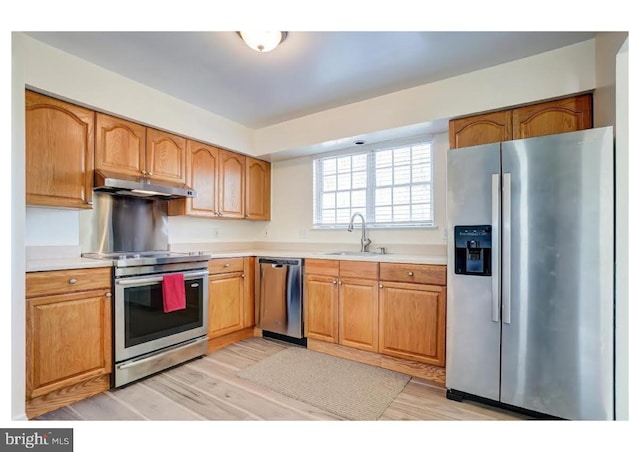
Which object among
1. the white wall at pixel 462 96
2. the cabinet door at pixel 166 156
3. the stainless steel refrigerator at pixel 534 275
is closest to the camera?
the stainless steel refrigerator at pixel 534 275

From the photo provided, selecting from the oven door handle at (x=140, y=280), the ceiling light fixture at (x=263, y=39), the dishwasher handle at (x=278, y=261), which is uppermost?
the ceiling light fixture at (x=263, y=39)

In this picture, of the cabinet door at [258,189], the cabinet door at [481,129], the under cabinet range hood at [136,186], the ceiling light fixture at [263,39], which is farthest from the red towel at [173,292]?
the cabinet door at [481,129]

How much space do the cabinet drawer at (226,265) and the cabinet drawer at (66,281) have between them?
0.91 metres

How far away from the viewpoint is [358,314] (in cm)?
273

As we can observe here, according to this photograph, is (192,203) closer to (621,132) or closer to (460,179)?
(460,179)

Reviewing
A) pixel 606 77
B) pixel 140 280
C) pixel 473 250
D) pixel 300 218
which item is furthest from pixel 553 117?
pixel 140 280

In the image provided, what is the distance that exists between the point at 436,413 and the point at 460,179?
154 cm

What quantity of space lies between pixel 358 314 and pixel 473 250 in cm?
115

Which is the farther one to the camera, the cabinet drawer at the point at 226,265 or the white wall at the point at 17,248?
the cabinet drawer at the point at 226,265

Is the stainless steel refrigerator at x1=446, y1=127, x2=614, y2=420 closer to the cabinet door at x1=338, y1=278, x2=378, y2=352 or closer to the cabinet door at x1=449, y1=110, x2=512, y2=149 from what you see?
the cabinet door at x1=449, y1=110, x2=512, y2=149

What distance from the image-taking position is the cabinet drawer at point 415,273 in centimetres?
233

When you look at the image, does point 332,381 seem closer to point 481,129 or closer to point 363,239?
point 363,239

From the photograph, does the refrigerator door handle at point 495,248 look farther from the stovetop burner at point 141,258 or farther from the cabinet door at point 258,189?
the cabinet door at point 258,189
